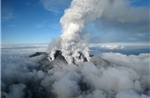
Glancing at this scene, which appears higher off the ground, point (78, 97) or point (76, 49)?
point (76, 49)

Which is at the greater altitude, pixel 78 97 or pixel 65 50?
pixel 65 50

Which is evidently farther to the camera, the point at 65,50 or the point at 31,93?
the point at 31,93

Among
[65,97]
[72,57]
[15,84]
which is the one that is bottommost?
[65,97]

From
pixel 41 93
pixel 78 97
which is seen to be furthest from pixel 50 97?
pixel 78 97

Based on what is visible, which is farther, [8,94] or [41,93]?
[41,93]

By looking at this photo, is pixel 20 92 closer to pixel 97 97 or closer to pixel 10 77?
pixel 10 77

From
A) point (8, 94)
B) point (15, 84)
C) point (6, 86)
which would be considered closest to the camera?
point (8, 94)

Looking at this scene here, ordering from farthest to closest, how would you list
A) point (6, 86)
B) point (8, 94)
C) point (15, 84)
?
point (15, 84)
point (6, 86)
point (8, 94)

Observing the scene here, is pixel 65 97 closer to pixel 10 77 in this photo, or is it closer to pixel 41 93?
pixel 41 93

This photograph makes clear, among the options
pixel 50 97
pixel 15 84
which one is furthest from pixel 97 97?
pixel 15 84
